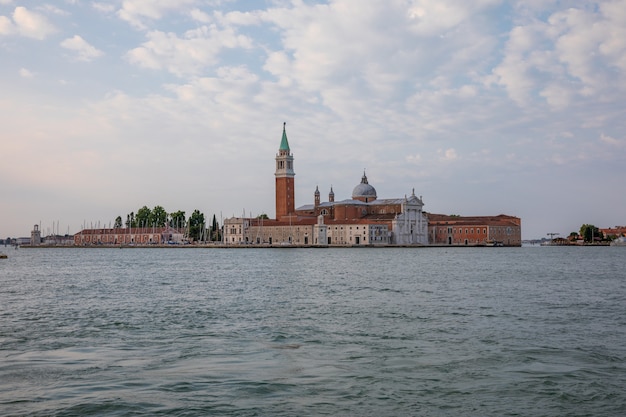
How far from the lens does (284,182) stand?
98.3 m

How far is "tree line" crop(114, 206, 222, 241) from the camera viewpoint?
112375 mm

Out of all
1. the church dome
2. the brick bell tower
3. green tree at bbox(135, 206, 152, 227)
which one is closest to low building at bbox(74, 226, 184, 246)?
green tree at bbox(135, 206, 152, 227)

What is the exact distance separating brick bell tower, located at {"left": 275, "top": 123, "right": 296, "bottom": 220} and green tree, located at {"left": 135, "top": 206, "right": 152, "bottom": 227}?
2777 cm

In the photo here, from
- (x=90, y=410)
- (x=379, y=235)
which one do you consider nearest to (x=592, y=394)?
(x=90, y=410)

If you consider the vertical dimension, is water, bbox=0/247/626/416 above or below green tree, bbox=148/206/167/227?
below

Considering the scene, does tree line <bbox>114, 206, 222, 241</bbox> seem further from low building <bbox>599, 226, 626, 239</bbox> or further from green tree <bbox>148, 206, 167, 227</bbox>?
low building <bbox>599, 226, 626, 239</bbox>

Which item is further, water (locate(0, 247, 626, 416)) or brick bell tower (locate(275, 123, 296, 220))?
brick bell tower (locate(275, 123, 296, 220))

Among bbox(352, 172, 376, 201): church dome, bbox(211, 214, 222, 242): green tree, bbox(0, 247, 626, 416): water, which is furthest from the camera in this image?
bbox(211, 214, 222, 242): green tree

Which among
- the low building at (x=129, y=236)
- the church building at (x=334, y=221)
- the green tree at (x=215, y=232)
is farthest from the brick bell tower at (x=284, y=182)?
the low building at (x=129, y=236)

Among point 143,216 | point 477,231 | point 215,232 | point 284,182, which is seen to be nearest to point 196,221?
point 215,232

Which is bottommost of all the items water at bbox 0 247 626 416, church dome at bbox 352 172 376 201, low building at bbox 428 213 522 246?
water at bbox 0 247 626 416

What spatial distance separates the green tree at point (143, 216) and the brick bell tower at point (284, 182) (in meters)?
27.8

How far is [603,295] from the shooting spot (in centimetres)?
2069

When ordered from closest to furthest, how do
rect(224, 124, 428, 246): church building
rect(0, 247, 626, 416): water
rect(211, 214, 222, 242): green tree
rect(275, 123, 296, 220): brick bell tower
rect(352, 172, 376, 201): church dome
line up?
1. rect(0, 247, 626, 416): water
2. rect(224, 124, 428, 246): church building
3. rect(275, 123, 296, 220): brick bell tower
4. rect(352, 172, 376, 201): church dome
5. rect(211, 214, 222, 242): green tree
